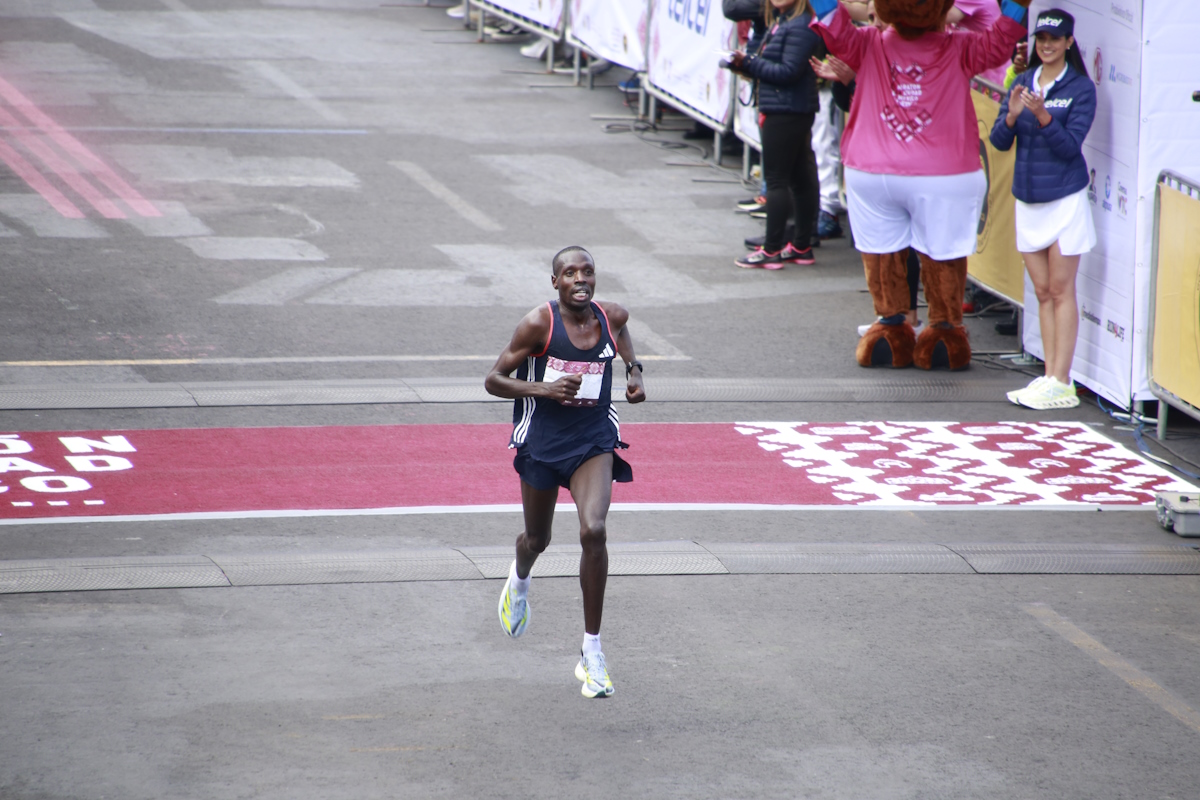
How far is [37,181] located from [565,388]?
1093 cm

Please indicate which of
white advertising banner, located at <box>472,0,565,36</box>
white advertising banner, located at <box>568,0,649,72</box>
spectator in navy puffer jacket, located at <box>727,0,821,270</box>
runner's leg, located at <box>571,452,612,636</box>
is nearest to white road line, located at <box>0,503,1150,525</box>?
runner's leg, located at <box>571,452,612,636</box>

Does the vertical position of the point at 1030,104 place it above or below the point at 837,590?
above

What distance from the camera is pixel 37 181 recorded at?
15492mm

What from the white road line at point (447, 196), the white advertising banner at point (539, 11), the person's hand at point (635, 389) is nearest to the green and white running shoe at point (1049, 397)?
the person's hand at point (635, 389)

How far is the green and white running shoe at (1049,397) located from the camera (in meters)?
10.7

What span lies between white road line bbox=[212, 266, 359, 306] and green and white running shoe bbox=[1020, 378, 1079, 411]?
5.80 meters

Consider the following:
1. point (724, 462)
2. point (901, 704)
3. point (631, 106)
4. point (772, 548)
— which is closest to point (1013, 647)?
point (901, 704)

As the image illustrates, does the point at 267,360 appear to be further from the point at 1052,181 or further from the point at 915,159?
the point at 1052,181

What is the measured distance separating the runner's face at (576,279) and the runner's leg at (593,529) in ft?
2.20

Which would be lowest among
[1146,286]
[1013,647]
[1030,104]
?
[1013,647]

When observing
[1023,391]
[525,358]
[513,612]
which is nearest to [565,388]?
[525,358]

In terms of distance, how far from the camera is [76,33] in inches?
925

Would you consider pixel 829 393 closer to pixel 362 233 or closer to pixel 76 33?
pixel 362 233

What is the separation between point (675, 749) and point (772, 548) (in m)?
2.39
